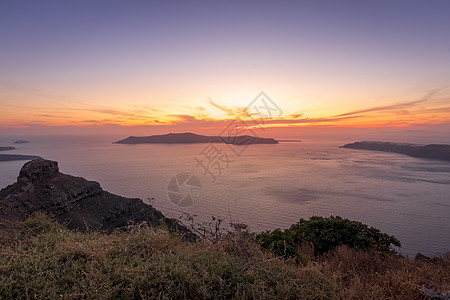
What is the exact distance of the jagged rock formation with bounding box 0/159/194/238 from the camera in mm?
21781

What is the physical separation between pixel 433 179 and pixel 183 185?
53596mm

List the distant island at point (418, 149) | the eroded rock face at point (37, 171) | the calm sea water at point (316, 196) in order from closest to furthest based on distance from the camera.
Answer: the eroded rock face at point (37, 171) < the calm sea water at point (316, 196) < the distant island at point (418, 149)

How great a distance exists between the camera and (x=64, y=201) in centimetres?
2475

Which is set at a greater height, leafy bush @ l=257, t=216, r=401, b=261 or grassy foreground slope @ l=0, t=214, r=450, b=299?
grassy foreground slope @ l=0, t=214, r=450, b=299

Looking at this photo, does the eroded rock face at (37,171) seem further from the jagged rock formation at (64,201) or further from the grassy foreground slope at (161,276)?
the grassy foreground slope at (161,276)

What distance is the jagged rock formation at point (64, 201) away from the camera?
21.8m

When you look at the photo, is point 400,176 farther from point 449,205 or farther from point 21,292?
point 21,292

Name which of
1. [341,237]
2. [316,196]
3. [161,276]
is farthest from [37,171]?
[316,196]

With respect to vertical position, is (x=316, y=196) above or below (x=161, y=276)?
below

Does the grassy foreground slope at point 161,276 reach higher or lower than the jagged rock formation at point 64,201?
higher

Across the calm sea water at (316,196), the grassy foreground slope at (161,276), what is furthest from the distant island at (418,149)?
the grassy foreground slope at (161,276)

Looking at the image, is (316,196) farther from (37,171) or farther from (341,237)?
(37,171)

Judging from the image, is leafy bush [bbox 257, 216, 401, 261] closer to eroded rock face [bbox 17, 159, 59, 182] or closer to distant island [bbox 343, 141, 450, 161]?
eroded rock face [bbox 17, 159, 59, 182]

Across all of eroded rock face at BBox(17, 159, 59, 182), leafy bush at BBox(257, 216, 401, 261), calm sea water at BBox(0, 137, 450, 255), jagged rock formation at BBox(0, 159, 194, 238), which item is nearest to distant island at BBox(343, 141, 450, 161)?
calm sea water at BBox(0, 137, 450, 255)
